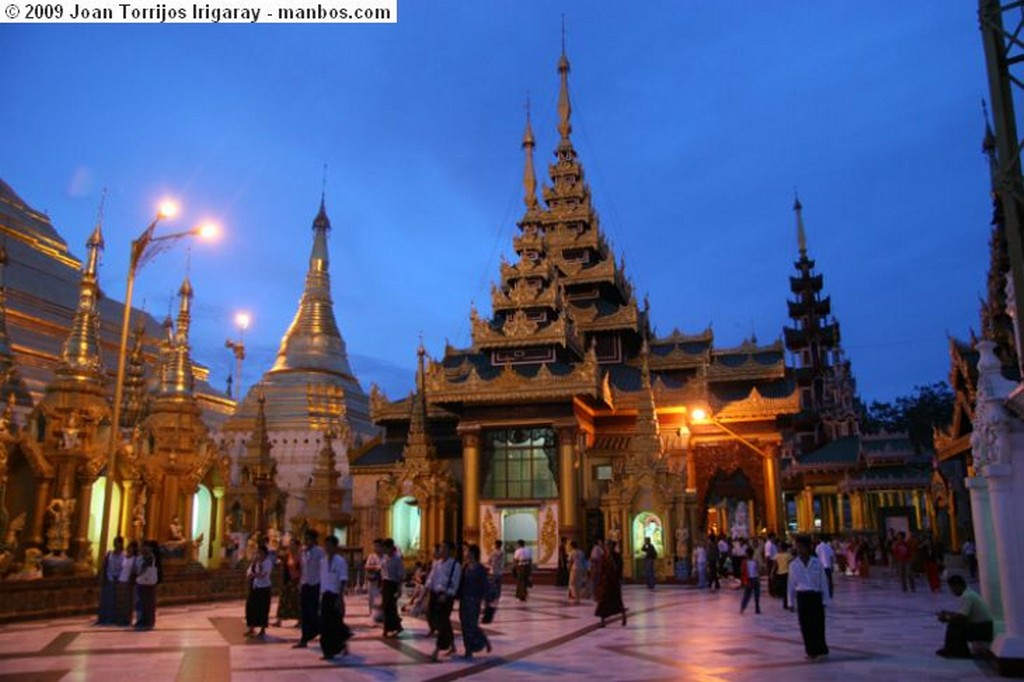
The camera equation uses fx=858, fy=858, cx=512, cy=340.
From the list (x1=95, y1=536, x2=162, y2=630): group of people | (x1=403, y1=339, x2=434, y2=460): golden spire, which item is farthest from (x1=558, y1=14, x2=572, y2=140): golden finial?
(x1=95, y1=536, x2=162, y2=630): group of people

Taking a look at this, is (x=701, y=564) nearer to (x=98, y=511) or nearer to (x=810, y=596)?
(x=810, y=596)

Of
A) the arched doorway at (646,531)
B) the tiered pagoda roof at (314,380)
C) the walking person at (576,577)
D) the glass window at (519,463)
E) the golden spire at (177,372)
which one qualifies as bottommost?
the walking person at (576,577)

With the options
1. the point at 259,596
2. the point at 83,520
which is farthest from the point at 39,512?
the point at 259,596

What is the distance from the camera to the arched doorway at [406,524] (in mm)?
31250

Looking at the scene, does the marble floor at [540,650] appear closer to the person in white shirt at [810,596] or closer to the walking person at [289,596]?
the person in white shirt at [810,596]

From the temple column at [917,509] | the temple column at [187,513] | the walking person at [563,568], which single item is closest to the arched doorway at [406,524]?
the walking person at [563,568]

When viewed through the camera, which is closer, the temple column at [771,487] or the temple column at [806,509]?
the temple column at [771,487]

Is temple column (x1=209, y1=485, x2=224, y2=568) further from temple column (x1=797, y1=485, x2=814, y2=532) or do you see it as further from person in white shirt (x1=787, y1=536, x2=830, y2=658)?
temple column (x1=797, y1=485, x2=814, y2=532)

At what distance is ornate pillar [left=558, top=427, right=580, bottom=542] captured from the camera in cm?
2886

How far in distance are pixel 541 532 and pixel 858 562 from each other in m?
11.3

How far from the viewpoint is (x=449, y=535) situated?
31.3 meters

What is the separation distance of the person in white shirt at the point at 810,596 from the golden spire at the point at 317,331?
43172mm

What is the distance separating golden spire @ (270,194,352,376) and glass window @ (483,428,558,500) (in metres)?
22.9

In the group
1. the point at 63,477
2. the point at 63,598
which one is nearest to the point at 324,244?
the point at 63,477
